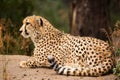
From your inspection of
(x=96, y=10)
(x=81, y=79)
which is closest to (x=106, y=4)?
(x=96, y=10)

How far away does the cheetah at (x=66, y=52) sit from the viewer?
9.02 meters

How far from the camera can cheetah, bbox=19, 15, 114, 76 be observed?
9.02 meters

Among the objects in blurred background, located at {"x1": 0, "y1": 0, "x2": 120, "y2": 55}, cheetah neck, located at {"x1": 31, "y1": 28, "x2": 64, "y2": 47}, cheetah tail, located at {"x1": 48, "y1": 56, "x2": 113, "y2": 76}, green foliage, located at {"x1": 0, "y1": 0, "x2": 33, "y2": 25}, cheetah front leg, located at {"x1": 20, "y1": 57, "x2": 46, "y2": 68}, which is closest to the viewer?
cheetah tail, located at {"x1": 48, "y1": 56, "x2": 113, "y2": 76}

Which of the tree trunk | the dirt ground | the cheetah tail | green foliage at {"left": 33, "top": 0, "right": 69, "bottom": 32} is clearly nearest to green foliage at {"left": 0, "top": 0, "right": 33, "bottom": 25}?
the tree trunk

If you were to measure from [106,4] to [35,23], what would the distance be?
409cm

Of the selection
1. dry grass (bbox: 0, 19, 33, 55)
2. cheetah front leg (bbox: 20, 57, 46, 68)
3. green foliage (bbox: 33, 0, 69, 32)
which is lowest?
cheetah front leg (bbox: 20, 57, 46, 68)

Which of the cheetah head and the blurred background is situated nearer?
the cheetah head

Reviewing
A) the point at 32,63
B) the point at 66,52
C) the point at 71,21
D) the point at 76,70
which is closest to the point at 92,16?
the point at 71,21

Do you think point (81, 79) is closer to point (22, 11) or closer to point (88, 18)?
point (88, 18)

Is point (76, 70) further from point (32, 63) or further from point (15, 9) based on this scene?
point (15, 9)

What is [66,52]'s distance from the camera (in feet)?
31.3

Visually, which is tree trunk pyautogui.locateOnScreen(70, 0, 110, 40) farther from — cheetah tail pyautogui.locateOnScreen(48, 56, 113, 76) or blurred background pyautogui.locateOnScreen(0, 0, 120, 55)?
cheetah tail pyautogui.locateOnScreen(48, 56, 113, 76)

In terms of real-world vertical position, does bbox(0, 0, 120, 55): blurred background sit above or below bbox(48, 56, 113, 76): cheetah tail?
above

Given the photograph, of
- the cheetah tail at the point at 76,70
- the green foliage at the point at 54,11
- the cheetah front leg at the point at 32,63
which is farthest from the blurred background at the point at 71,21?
the green foliage at the point at 54,11
